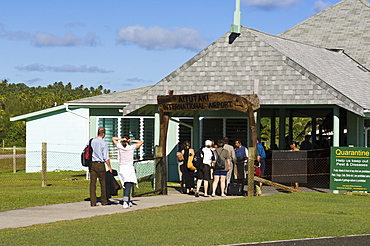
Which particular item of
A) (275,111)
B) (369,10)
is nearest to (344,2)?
(369,10)

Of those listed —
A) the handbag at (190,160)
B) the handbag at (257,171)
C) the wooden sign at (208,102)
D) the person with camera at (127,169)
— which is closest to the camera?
the person with camera at (127,169)

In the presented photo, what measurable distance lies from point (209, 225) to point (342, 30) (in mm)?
20759

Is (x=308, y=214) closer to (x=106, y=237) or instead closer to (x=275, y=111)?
(x=106, y=237)

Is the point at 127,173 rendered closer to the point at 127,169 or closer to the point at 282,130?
the point at 127,169

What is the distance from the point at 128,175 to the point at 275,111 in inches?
605

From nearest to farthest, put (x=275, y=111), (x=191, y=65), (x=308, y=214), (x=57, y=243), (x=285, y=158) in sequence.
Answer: (x=57, y=243) → (x=308, y=214) → (x=285, y=158) → (x=191, y=65) → (x=275, y=111)

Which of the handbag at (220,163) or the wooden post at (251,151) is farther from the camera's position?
the handbag at (220,163)

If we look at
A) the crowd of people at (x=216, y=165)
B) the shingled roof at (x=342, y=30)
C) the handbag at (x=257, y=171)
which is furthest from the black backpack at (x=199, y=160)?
the shingled roof at (x=342, y=30)

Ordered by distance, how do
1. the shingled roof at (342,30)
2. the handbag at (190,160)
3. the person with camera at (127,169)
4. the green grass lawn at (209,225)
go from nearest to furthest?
the green grass lawn at (209,225) → the person with camera at (127,169) → the handbag at (190,160) → the shingled roof at (342,30)

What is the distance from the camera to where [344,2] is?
3512cm

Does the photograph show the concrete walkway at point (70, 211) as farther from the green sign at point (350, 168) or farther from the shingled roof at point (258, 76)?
the shingled roof at point (258, 76)

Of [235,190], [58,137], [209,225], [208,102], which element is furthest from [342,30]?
Result: [209,225]

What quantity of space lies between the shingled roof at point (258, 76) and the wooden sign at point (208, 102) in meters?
2.28

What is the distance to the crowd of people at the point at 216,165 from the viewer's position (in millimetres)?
18844
